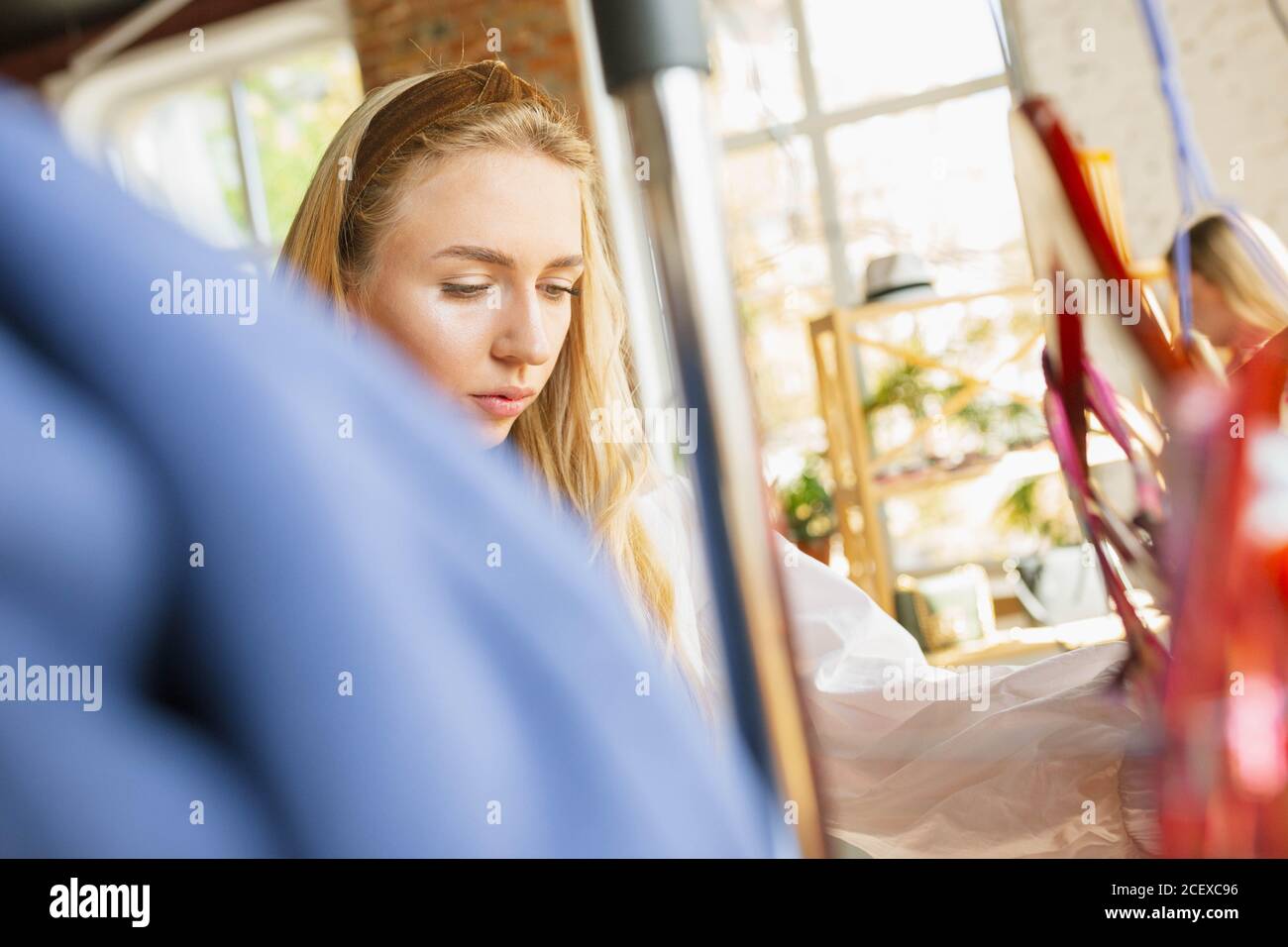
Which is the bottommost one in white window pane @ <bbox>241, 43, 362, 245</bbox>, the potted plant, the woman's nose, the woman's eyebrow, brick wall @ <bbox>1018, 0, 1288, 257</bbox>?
the potted plant

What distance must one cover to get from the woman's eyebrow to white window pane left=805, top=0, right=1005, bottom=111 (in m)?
2.26

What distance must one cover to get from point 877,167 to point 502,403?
2435mm

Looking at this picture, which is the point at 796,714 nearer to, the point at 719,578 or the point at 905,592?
the point at 719,578

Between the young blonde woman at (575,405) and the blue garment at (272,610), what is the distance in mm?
387

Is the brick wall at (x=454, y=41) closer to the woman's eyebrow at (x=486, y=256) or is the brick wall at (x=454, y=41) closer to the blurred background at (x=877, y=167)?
the blurred background at (x=877, y=167)

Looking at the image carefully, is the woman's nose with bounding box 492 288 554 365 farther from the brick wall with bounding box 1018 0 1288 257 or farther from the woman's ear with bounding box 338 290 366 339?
the brick wall with bounding box 1018 0 1288 257

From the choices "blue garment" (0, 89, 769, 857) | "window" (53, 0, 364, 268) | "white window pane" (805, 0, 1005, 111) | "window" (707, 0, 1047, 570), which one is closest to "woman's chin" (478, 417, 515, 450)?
"window" (53, 0, 364, 268)

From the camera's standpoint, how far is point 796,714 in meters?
0.24

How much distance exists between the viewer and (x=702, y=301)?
215 mm

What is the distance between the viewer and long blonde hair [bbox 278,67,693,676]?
562 millimetres
